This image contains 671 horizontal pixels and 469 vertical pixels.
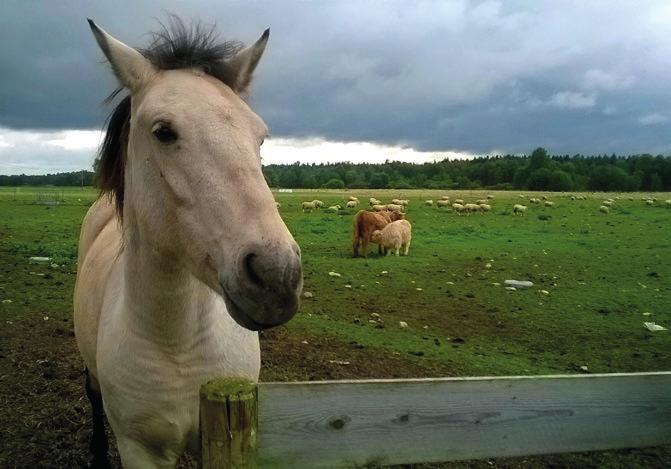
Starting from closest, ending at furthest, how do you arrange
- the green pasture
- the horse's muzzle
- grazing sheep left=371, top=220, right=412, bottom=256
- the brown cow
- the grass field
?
the horse's muzzle → the grass field → the green pasture → grazing sheep left=371, top=220, right=412, bottom=256 → the brown cow

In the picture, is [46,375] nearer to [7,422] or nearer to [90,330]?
[7,422]

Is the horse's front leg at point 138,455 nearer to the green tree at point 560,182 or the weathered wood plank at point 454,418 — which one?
the weathered wood plank at point 454,418

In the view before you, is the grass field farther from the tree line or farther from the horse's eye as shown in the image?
the tree line

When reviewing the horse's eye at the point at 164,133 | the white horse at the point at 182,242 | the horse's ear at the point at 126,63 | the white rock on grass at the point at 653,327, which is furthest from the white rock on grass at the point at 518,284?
the horse's eye at the point at 164,133

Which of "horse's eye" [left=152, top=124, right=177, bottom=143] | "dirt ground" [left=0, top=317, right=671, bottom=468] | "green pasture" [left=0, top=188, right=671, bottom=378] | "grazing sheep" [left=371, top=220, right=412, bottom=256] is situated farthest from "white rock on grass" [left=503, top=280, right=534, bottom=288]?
"horse's eye" [left=152, top=124, right=177, bottom=143]

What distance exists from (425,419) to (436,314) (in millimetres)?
6265

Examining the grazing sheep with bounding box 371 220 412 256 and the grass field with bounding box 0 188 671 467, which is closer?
the grass field with bounding box 0 188 671 467

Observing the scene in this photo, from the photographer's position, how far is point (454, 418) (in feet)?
6.92

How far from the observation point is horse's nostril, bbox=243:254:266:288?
1.74 m

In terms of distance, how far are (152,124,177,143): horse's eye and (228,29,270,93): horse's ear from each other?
0.60 metres

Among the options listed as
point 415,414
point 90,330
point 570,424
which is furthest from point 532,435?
point 90,330

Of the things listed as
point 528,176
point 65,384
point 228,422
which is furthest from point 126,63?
point 528,176

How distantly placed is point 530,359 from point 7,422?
547cm

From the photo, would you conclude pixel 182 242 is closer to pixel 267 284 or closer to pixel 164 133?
pixel 164 133
